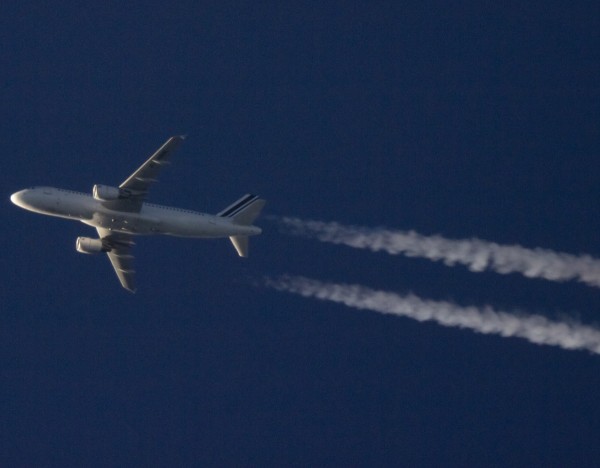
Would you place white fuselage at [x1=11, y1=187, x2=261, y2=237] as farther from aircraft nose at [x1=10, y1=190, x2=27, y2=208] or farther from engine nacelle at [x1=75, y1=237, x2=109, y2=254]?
engine nacelle at [x1=75, y1=237, x2=109, y2=254]

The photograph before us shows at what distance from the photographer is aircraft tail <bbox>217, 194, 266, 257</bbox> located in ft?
249

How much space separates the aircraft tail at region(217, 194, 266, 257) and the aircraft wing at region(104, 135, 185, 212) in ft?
18.0

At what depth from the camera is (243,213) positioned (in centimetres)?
7581

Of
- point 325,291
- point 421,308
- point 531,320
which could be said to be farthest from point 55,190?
point 531,320

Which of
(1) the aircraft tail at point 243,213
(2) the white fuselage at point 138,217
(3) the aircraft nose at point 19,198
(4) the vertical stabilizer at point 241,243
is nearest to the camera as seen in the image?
(3) the aircraft nose at point 19,198

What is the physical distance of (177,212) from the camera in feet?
246

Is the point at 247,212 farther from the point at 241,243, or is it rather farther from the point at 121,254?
A: the point at 121,254

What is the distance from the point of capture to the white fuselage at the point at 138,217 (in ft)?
240

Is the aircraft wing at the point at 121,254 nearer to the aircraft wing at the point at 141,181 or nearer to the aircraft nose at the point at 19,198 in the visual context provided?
the aircraft wing at the point at 141,181

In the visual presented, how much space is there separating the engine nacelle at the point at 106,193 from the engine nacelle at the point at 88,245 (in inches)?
232

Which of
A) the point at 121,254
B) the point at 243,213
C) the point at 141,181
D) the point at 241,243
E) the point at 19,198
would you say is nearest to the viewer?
the point at 19,198

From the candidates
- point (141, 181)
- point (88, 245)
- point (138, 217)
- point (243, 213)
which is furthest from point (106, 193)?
point (243, 213)

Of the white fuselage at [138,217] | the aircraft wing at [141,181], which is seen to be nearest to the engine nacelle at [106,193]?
the aircraft wing at [141,181]

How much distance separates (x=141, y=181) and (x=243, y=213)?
6940 mm
